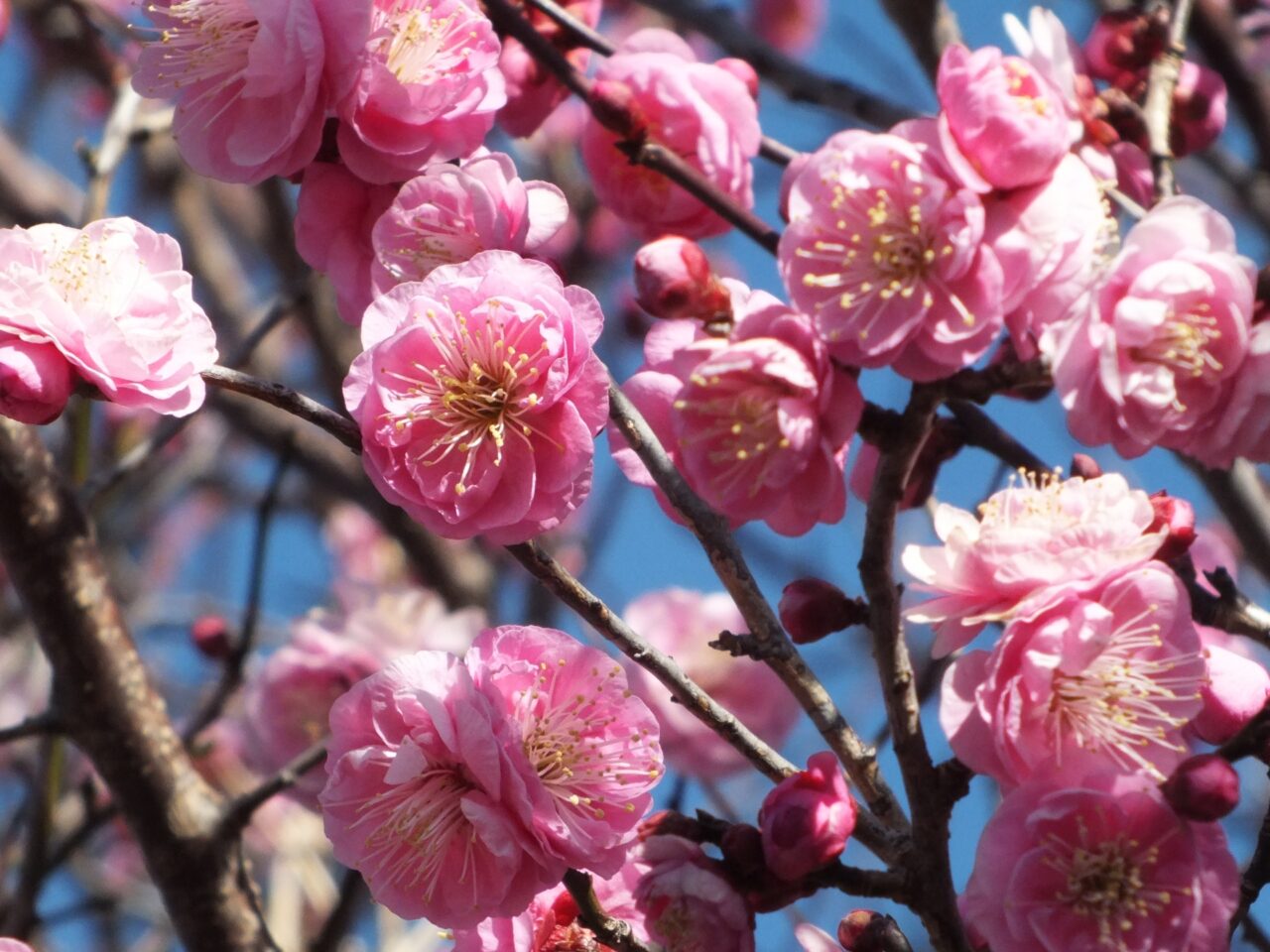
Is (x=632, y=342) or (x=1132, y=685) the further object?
(x=632, y=342)

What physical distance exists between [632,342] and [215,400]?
117 centimetres

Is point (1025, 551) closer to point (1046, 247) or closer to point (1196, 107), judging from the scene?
point (1046, 247)

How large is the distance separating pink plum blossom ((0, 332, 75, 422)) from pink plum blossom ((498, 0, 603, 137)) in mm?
838

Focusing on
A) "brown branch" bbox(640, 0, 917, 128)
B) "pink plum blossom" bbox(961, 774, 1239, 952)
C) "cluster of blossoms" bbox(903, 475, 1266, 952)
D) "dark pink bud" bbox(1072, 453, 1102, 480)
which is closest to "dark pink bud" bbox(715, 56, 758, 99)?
"brown branch" bbox(640, 0, 917, 128)

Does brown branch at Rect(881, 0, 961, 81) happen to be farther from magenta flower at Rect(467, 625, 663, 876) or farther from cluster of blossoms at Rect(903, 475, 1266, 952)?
magenta flower at Rect(467, 625, 663, 876)

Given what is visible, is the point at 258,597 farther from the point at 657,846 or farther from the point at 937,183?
the point at 937,183

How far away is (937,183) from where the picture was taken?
1298 mm

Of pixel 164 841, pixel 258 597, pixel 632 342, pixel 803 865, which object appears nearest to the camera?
pixel 803 865

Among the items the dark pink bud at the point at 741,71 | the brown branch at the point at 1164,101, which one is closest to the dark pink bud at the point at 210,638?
the dark pink bud at the point at 741,71

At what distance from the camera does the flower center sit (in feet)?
4.82

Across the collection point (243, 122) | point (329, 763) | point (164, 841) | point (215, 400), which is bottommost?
point (215, 400)

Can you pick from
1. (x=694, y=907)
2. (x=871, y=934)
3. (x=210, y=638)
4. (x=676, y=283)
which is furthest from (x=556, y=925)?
(x=210, y=638)

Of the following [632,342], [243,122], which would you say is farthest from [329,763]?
[632,342]

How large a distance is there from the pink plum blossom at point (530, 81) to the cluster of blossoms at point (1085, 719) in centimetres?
91
